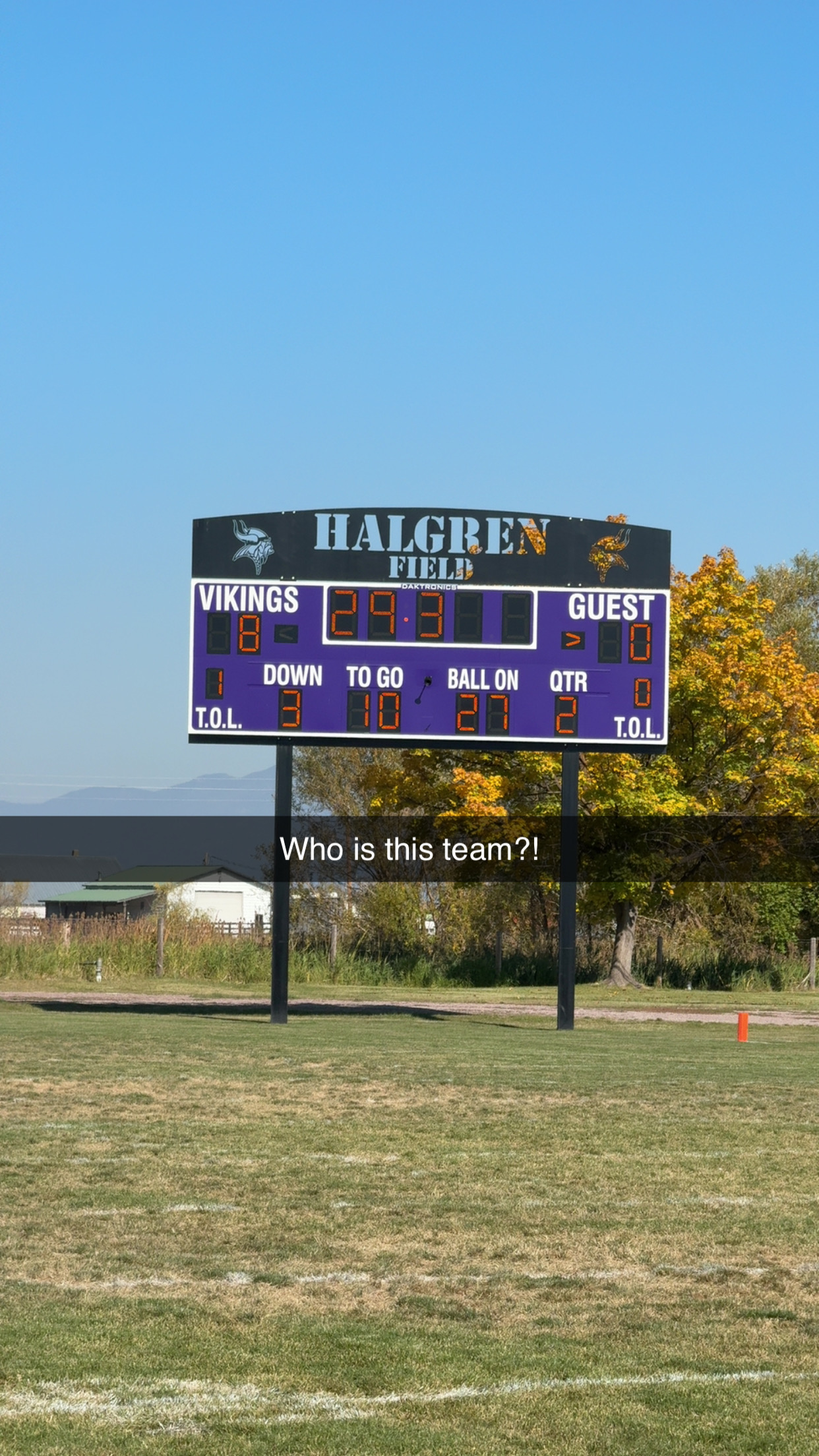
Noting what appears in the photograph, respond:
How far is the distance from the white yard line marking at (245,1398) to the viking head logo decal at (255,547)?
20.4m

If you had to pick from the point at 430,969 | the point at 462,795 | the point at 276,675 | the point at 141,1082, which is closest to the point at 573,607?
the point at 276,675

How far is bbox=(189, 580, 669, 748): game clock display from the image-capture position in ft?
85.1

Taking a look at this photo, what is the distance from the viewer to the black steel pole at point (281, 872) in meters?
27.0

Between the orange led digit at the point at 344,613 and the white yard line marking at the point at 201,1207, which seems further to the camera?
the orange led digit at the point at 344,613

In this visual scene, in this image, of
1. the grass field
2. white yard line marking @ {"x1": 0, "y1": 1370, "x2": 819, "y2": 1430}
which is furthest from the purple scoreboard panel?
white yard line marking @ {"x1": 0, "y1": 1370, "x2": 819, "y2": 1430}

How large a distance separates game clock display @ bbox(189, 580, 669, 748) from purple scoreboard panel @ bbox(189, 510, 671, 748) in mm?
23

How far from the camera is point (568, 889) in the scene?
2788cm

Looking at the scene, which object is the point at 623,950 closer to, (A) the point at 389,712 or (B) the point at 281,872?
(B) the point at 281,872

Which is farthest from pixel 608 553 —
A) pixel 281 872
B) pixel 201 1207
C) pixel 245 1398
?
pixel 245 1398

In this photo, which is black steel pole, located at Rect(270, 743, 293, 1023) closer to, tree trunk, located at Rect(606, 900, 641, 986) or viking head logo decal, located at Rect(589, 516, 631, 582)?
viking head logo decal, located at Rect(589, 516, 631, 582)

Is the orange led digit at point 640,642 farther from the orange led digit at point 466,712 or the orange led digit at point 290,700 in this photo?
the orange led digit at point 290,700

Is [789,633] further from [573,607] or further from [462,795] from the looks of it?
[573,607]

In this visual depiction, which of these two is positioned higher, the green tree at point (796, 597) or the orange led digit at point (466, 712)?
the green tree at point (796, 597)

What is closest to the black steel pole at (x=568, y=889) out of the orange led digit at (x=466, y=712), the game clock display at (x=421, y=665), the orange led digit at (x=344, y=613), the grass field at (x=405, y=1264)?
the game clock display at (x=421, y=665)
